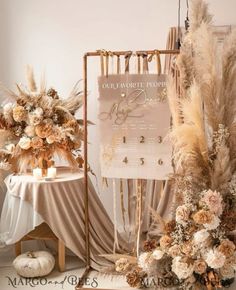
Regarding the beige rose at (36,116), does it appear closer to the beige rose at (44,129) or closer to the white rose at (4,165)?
the beige rose at (44,129)

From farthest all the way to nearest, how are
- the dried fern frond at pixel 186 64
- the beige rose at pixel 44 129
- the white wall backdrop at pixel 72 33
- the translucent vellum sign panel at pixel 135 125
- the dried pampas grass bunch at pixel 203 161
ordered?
the white wall backdrop at pixel 72 33 < the beige rose at pixel 44 129 < the translucent vellum sign panel at pixel 135 125 < the dried fern frond at pixel 186 64 < the dried pampas grass bunch at pixel 203 161

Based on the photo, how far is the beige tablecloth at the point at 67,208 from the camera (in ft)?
10.6

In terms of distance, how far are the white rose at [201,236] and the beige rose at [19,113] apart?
1454 mm

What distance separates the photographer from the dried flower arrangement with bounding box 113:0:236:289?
256 centimetres

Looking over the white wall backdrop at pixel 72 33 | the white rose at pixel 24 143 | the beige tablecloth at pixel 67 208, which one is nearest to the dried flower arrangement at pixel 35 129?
the white rose at pixel 24 143

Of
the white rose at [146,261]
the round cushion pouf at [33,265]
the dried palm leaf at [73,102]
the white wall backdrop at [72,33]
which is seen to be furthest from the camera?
the white wall backdrop at [72,33]

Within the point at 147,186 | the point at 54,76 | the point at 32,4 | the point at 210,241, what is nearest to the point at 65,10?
the point at 32,4

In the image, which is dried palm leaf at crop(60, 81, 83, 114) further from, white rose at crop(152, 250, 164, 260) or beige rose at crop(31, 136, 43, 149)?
white rose at crop(152, 250, 164, 260)

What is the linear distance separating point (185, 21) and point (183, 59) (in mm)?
1172

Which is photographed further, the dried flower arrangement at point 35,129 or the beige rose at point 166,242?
the dried flower arrangement at point 35,129

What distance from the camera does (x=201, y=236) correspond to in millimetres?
2607

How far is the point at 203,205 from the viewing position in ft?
8.66

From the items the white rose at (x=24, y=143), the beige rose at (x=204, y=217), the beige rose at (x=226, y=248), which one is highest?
the white rose at (x=24, y=143)

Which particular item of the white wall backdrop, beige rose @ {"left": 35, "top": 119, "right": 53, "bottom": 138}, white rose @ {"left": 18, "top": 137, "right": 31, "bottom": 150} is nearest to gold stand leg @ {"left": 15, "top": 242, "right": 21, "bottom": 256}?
white rose @ {"left": 18, "top": 137, "right": 31, "bottom": 150}
